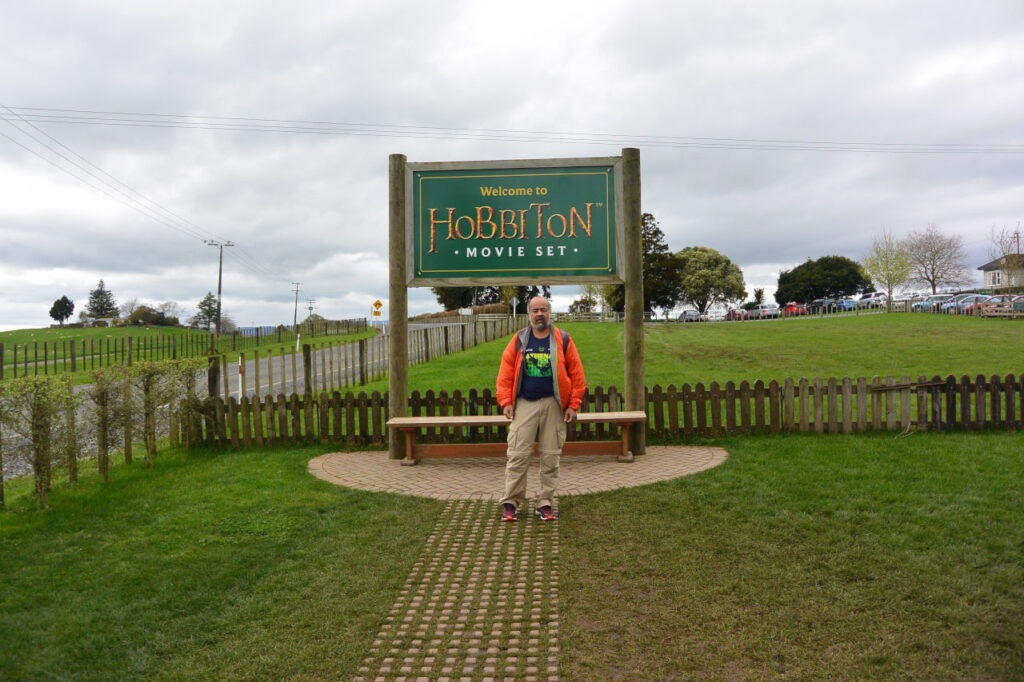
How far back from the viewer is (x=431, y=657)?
379 centimetres

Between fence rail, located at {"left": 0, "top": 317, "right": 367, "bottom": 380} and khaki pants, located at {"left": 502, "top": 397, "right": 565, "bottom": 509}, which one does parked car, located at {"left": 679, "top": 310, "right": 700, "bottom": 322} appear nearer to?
fence rail, located at {"left": 0, "top": 317, "right": 367, "bottom": 380}

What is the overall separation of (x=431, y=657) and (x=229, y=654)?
1.16 meters

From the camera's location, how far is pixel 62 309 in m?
99.9

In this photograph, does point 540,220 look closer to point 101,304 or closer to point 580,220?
point 580,220

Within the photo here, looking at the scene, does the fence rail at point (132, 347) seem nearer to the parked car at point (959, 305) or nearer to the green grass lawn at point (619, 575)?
the green grass lawn at point (619, 575)

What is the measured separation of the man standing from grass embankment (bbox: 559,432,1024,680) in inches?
21.5

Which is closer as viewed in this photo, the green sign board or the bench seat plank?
the bench seat plank

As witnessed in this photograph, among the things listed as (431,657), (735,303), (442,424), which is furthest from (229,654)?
(735,303)

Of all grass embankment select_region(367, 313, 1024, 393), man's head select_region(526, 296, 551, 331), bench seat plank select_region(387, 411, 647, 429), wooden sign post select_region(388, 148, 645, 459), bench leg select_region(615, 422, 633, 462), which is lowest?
bench leg select_region(615, 422, 633, 462)

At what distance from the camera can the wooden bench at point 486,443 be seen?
852cm

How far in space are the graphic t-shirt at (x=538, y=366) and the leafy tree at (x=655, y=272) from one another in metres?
58.3

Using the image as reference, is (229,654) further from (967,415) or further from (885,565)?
(967,415)

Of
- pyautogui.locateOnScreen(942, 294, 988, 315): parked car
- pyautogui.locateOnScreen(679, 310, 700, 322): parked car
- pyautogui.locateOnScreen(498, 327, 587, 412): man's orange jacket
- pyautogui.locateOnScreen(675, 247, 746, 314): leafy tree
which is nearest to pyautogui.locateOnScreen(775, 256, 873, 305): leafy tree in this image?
pyautogui.locateOnScreen(675, 247, 746, 314): leafy tree

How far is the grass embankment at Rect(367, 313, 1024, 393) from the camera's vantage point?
16906 millimetres
